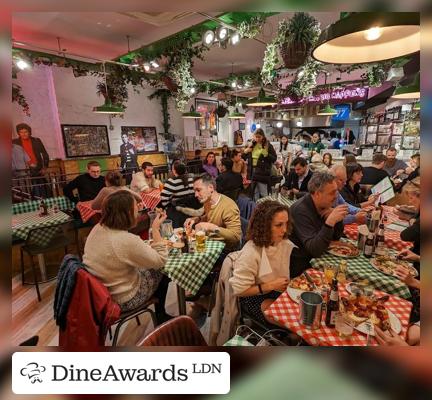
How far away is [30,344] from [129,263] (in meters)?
0.84

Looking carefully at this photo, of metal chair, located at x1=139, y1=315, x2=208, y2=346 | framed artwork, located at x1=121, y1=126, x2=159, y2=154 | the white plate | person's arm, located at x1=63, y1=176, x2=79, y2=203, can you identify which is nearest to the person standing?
framed artwork, located at x1=121, y1=126, x2=159, y2=154

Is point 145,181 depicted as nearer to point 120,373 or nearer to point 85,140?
point 85,140

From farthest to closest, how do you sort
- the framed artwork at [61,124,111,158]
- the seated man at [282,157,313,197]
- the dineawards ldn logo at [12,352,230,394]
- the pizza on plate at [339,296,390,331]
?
1. the framed artwork at [61,124,111,158]
2. the seated man at [282,157,313,197]
3. the pizza on plate at [339,296,390,331]
4. the dineawards ldn logo at [12,352,230,394]

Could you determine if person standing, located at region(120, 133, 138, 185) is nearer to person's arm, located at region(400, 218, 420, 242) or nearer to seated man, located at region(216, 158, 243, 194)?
seated man, located at region(216, 158, 243, 194)

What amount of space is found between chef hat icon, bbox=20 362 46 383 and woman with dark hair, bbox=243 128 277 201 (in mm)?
4479

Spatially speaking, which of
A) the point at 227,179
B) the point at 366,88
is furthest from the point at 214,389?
the point at 366,88

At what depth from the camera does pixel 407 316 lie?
4.02ft

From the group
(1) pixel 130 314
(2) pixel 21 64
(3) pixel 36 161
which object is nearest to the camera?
(1) pixel 130 314

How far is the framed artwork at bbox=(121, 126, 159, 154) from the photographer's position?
7.59m

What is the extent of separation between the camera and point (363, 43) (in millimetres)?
1197

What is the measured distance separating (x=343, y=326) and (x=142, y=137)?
7.79m

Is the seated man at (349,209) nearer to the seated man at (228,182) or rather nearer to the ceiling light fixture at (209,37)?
the seated man at (228,182)

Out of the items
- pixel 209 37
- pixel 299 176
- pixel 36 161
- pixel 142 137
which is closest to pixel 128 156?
pixel 142 137

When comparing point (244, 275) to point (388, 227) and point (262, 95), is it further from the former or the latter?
point (262, 95)
